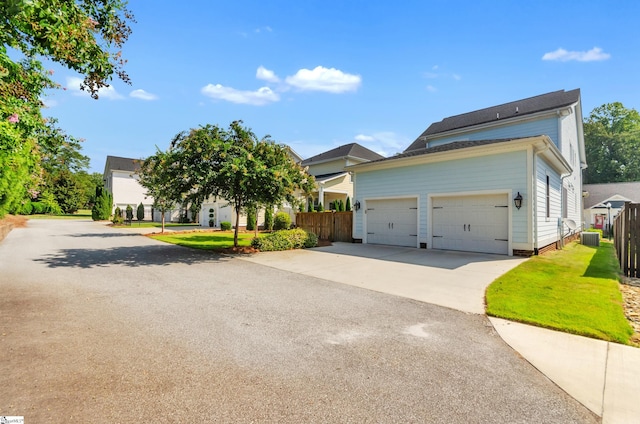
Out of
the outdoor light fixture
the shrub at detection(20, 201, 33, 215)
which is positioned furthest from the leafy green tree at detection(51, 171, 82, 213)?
the outdoor light fixture

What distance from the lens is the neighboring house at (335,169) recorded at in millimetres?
23109

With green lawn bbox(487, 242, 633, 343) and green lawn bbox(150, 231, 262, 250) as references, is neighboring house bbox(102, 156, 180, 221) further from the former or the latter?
green lawn bbox(487, 242, 633, 343)

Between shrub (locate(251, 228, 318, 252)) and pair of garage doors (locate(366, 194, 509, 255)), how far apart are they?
9.87ft

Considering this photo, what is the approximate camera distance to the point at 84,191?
48.3 m

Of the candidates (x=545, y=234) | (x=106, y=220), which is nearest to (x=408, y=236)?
(x=545, y=234)

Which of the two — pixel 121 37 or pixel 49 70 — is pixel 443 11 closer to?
pixel 121 37

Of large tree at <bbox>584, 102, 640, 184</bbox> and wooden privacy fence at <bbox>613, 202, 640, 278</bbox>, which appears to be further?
large tree at <bbox>584, 102, 640, 184</bbox>

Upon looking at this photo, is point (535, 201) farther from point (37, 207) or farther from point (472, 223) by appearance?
point (37, 207)

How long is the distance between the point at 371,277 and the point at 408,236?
603 cm

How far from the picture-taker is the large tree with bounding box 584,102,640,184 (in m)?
40.4

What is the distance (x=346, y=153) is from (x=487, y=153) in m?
15.3

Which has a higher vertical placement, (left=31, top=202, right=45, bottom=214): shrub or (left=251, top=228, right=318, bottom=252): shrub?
(left=31, top=202, right=45, bottom=214): shrub

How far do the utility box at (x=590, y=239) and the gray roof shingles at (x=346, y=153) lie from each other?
15.5 m

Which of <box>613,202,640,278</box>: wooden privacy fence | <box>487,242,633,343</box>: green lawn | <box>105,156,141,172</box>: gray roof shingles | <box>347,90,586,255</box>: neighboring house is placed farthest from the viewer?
<box>105,156,141,172</box>: gray roof shingles
